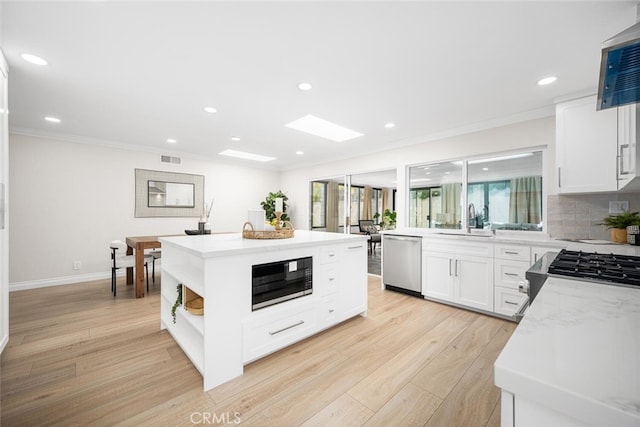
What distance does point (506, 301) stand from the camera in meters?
2.87

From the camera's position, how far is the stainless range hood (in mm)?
891

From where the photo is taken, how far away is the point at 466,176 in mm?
3744

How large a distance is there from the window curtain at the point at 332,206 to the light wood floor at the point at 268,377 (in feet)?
11.4

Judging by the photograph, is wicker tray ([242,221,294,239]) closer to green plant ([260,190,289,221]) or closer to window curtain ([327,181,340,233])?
window curtain ([327,181,340,233])

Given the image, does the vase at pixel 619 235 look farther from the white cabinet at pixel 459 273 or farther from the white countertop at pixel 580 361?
the white countertop at pixel 580 361

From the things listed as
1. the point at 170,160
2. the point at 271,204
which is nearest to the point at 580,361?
the point at 170,160

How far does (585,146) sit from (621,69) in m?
2.15

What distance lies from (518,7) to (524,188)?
2429mm

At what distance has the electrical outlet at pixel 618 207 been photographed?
8.54 ft

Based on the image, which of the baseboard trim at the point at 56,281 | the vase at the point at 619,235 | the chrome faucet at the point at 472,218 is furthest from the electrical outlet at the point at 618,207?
the baseboard trim at the point at 56,281

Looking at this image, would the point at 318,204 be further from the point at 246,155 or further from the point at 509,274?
the point at 509,274

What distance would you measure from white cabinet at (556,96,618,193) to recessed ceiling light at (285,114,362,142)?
2.42m

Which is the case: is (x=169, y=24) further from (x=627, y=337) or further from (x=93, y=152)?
(x=93, y=152)

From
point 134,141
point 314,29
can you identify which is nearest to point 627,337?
point 314,29
